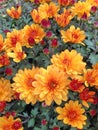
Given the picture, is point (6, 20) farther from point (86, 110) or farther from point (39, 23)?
point (86, 110)

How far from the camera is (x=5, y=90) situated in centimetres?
210

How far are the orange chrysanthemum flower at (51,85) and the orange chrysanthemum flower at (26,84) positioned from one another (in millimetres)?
83

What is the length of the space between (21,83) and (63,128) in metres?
0.32

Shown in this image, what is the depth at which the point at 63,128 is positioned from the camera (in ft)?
6.66

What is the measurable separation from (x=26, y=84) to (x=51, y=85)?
0.54 feet

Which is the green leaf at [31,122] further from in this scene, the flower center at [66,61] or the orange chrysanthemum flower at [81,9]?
the orange chrysanthemum flower at [81,9]

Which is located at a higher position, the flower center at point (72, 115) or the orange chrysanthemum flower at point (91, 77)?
the orange chrysanthemum flower at point (91, 77)

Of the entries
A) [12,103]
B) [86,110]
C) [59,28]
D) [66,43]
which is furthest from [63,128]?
[59,28]

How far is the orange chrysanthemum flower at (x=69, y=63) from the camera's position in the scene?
1931 mm

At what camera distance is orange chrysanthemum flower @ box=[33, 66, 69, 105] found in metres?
1.84

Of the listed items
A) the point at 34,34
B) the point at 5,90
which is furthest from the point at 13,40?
the point at 5,90

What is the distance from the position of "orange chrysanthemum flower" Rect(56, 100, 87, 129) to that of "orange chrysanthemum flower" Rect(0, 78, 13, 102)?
0.29 meters

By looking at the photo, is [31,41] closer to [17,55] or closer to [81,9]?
[17,55]

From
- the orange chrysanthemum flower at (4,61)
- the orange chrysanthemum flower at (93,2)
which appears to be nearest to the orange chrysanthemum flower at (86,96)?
the orange chrysanthemum flower at (4,61)
